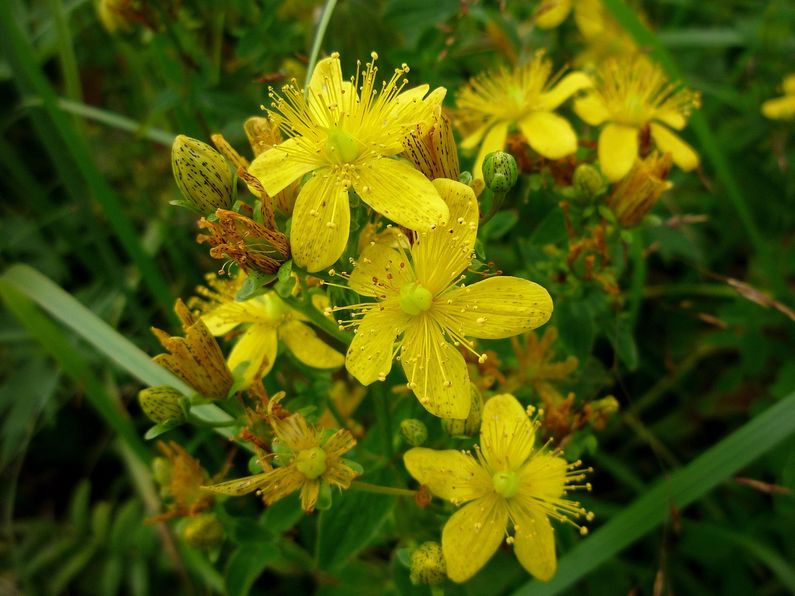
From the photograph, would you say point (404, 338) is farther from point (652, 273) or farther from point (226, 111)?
point (652, 273)

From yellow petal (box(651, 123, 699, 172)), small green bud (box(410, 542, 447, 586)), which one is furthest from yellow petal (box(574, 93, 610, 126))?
small green bud (box(410, 542, 447, 586))

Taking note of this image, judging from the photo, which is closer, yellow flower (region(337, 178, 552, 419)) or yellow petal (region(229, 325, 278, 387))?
yellow flower (region(337, 178, 552, 419))

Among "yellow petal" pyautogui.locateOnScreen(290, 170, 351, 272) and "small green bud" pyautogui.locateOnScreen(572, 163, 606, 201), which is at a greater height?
"yellow petal" pyautogui.locateOnScreen(290, 170, 351, 272)

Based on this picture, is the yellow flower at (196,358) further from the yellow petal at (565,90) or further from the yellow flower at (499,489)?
the yellow petal at (565,90)

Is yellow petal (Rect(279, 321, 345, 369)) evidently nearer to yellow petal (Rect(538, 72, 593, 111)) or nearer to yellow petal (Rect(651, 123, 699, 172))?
yellow petal (Rect(538, 72, 593, 111))

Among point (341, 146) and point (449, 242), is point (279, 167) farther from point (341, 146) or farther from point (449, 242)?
point (449, 242)

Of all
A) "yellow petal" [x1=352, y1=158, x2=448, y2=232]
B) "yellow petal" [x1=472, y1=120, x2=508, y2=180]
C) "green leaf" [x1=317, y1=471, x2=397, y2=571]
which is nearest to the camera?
"yellow petal" [x1=352, y1=158, x2=448, y2=232]
